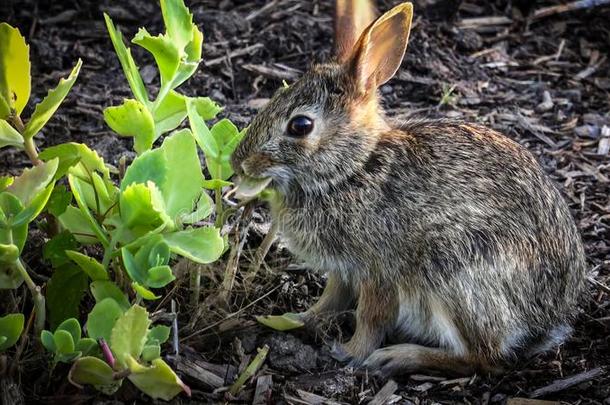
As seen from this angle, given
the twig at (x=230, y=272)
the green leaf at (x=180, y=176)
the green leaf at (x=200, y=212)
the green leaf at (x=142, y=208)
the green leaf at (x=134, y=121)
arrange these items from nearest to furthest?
the green leaf at (x=142, y=208) → the green leaf at (x=134, y=121) → the green leaf at (x=180, y=176) → the green leaf at (x=200, y=212) → the twig at (x=230, y=272)

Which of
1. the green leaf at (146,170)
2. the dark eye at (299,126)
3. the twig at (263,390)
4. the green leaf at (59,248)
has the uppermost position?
the green leaf at (146,170)

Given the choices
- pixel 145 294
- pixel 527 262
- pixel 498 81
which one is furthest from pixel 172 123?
pixel 498 81

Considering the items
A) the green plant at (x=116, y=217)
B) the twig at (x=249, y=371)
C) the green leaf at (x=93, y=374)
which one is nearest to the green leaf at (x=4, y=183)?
the green plant at (x=116, y=217)

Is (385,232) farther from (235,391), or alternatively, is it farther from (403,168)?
(235,391)

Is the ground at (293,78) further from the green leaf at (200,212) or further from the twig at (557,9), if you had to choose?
the green leaf at (200,212)

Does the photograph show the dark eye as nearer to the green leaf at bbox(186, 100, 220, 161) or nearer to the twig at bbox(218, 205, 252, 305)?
the green leaf at bbox(186, 100, 220, 161)

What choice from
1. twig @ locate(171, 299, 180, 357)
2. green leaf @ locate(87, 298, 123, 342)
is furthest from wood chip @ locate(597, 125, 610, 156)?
green leaf @ locate(87, 298, 123, 342)
